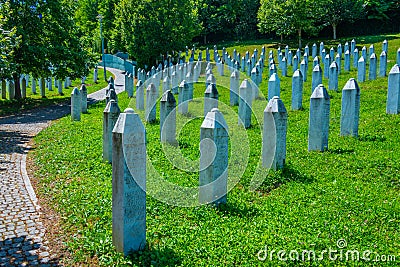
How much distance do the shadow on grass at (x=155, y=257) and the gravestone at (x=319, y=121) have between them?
4.99 metres

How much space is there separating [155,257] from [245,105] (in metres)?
7.39

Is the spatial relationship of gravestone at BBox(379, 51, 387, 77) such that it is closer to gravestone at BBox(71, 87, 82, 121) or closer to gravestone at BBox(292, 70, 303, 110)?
gravestone at BBox(292, 70, 303, 110)

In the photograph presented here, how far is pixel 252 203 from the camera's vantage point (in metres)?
6.73

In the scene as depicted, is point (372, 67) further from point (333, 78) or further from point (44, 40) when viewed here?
point (44, 40)

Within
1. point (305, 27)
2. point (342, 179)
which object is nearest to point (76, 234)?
point (342, 179)

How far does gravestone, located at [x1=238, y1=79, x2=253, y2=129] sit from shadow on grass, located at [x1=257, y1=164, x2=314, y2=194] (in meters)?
3.97

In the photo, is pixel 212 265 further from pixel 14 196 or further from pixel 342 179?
pixel 14 196

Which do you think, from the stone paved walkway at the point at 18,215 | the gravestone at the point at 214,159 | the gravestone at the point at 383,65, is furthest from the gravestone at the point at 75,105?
the gravestone at the point at 383,65

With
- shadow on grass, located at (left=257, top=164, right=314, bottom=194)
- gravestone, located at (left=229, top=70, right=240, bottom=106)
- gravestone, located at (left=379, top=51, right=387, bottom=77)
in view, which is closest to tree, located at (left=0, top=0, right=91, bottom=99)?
gravestone, located at (left=229, top=70, right=240, bottom=106)

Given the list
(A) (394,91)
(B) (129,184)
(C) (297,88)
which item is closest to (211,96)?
(C) (297,88)

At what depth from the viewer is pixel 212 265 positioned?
186 inches

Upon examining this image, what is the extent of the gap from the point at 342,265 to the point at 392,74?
8.48m

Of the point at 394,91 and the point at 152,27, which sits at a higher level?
the point at 152,27

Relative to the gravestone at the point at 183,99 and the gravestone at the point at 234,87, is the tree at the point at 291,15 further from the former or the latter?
the gravestone at the point at 183,99
